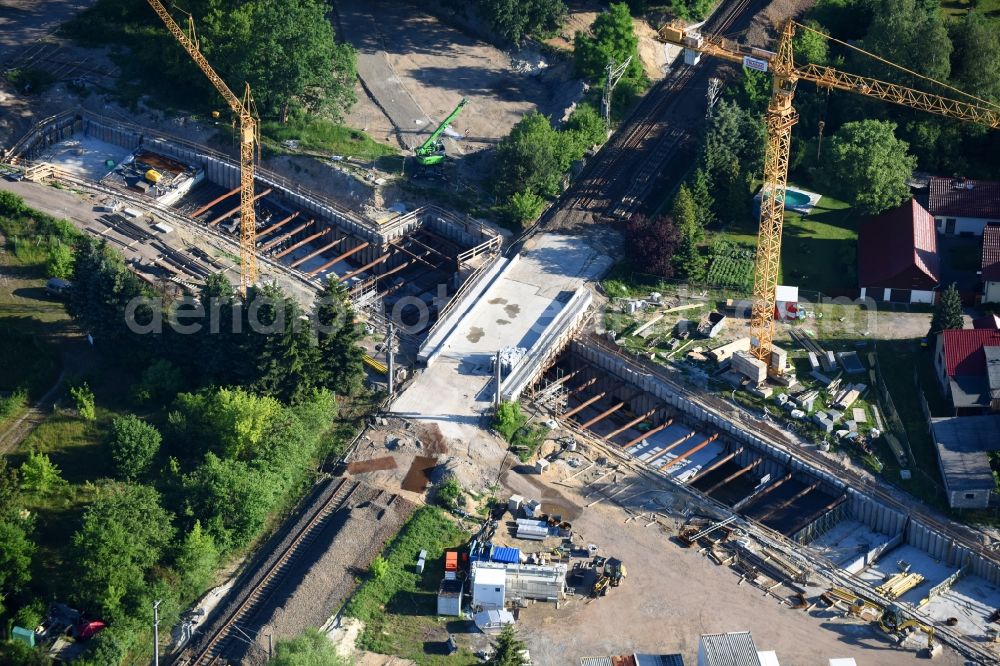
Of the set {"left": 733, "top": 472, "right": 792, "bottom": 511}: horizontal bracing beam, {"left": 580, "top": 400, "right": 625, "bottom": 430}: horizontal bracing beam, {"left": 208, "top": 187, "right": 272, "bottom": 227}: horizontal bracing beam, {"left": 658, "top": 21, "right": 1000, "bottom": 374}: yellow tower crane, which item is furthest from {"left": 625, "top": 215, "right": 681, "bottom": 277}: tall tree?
{"left": 208, "top": 187, "right": 272, "bottom": 227}: horizontal bracing beam

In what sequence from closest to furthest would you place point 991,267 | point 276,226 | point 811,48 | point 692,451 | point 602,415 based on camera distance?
point 692,451 → point 602,415 → point 991,267 → point 276,226 → point 811,48

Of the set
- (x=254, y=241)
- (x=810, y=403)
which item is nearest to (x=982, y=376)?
(x=810, y=403)

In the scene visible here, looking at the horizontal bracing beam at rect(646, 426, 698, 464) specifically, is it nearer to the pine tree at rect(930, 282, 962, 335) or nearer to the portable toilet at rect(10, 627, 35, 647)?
the pine tree at rect(930, 282, 962, 335)

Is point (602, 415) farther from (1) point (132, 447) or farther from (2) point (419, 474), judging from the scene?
(1) point (132, 447)

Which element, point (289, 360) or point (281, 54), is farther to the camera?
point (281, 54)

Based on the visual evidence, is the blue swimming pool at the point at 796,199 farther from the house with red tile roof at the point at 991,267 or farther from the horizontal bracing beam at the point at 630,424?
the horizontal bracing beam at the point at 630,424

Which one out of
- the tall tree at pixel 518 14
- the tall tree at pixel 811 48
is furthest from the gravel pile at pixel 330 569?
the tall tree at pixel 811 48

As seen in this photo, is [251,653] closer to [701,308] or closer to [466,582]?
[466,582]

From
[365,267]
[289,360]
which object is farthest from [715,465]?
[365,267]
